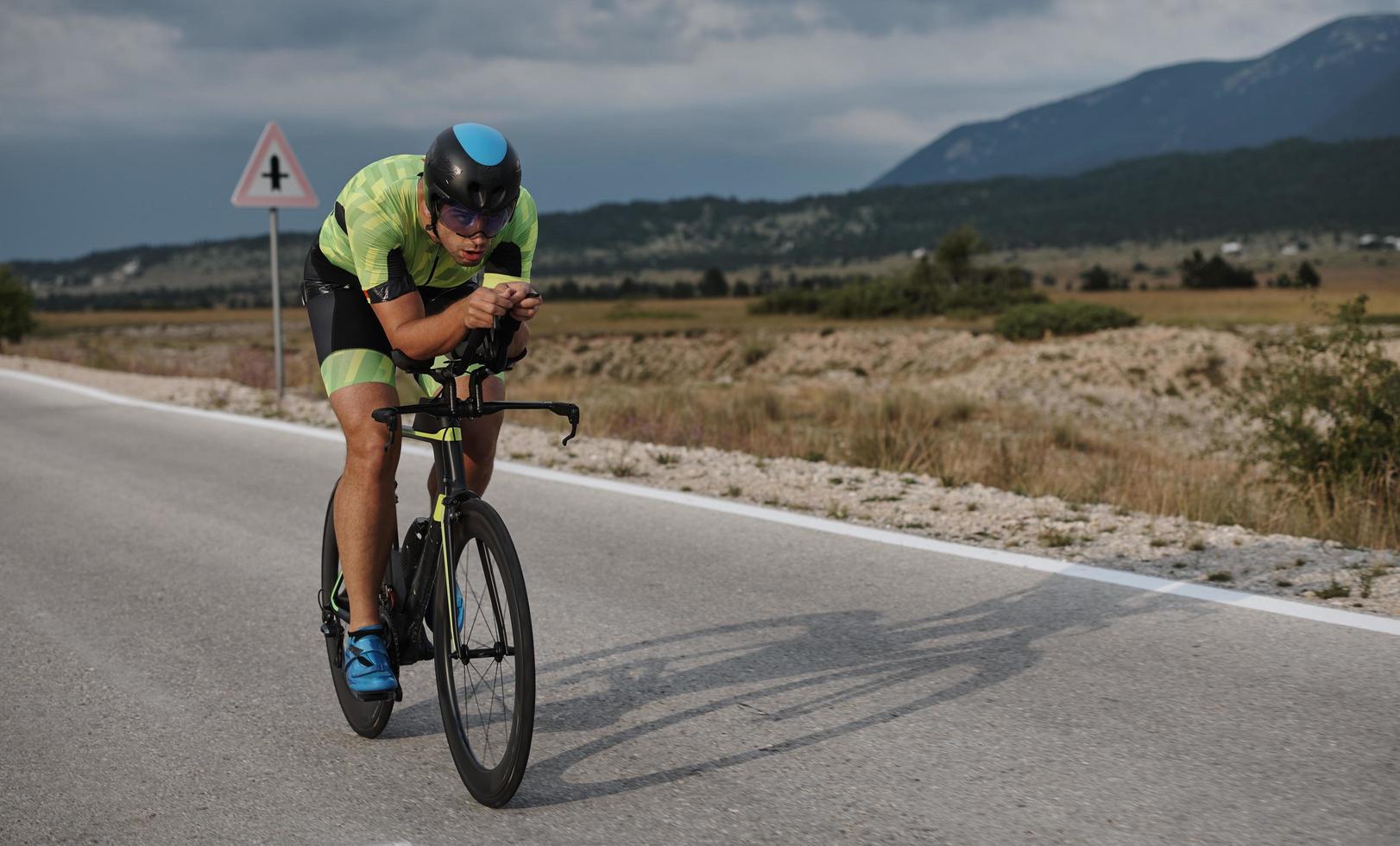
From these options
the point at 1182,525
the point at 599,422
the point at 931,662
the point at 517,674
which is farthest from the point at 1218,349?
the point at 517,674

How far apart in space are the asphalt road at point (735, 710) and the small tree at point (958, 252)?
6904 cm

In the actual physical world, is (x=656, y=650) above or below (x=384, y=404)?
below

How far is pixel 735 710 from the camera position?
14.8 ft

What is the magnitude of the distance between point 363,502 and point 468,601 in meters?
0.48

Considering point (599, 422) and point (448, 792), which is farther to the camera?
point (599, 422)

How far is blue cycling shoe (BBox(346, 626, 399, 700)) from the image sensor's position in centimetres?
393

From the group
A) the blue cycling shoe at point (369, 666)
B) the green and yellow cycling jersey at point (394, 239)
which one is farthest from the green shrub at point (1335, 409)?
the blue cycling shoe at point (369, 666)

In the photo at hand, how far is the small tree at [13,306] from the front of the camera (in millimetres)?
51594

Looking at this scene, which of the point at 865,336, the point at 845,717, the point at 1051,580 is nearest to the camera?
the point at 845,717

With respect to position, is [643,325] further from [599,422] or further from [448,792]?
[448,792]

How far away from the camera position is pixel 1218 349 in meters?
31.8

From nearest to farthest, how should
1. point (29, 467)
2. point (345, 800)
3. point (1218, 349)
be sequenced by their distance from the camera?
point (345, 800)
point (29, 467)
point (1218, 349)

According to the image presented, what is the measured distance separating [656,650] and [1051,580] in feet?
6.95

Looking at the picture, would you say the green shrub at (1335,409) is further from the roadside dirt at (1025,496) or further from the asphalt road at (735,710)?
the asphalt road at (735,710)
